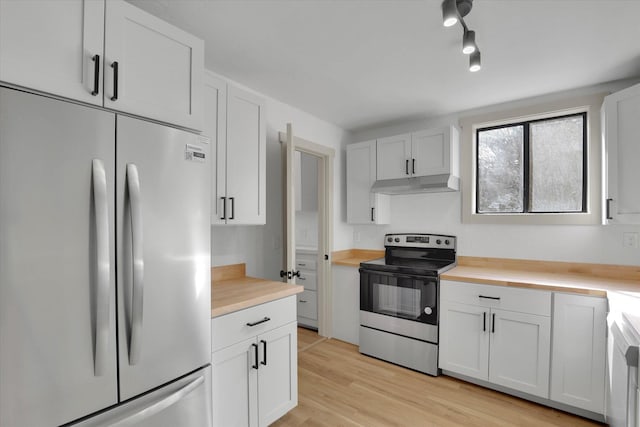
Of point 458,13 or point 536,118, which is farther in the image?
point 536,118

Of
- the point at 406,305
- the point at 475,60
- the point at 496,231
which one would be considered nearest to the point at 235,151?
the point at 475,60

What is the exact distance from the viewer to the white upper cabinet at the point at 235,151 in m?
1.95

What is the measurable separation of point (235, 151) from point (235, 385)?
1422 millimetres

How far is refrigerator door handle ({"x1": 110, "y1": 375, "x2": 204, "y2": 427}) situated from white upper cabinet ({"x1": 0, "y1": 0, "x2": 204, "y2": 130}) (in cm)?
120

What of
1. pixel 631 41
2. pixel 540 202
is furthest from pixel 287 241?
pixel 631 41

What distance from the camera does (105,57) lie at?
120cm

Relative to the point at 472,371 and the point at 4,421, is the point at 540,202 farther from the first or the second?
the point at 4,421

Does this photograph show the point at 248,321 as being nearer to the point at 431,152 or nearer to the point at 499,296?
the point at 499,296

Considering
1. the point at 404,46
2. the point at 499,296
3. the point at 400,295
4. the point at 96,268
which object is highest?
the point at 404,46

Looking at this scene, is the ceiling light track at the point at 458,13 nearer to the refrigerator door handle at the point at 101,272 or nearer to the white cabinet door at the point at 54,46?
the white cabinet door at the point at 54,46

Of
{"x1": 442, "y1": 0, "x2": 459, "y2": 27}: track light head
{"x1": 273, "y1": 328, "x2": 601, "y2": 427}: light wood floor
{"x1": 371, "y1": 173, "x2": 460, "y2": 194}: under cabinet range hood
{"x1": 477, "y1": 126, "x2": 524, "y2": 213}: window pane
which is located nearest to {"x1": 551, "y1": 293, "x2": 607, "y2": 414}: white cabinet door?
{"x1": 273, "y1": 328, "x2": 601, "y2": 427}: light wood floor

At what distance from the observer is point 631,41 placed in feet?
6.23

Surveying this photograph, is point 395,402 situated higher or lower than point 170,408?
lower

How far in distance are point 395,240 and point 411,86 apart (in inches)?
66.9
